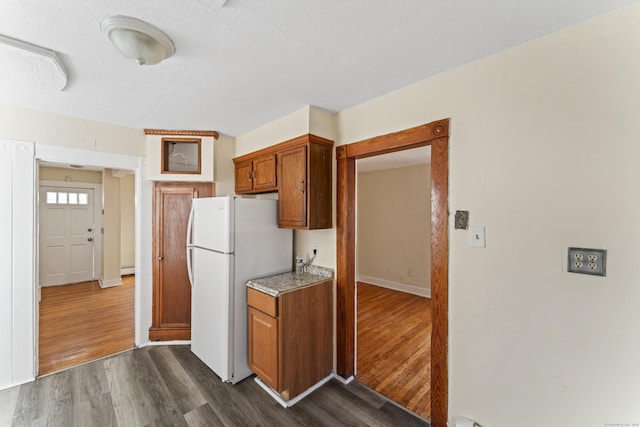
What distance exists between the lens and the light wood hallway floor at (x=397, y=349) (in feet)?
7.15

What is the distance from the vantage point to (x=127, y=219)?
5.59m

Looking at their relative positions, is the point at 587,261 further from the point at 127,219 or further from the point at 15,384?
the point at 127,219

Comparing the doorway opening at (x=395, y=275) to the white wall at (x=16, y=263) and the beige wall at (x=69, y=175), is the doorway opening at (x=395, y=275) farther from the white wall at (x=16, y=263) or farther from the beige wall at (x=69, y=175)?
the beige wall at (x=69, y=175)

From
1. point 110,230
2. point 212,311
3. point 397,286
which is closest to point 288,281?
point 212,311

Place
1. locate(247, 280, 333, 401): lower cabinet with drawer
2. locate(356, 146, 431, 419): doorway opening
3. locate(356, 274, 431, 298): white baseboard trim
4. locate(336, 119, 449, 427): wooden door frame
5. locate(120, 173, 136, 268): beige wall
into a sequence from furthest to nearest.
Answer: locate(120, 173, 136, 268): beige wall < locate(356, 274, 431, 298): white baseboard trim < locate(356, 146, 431, 419): doorway opening < locate(247, 280, 333, 401): lower cabinet with drawer < locate(336, 119, 449, 427): wooden door frame

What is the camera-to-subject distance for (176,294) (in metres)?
2.98

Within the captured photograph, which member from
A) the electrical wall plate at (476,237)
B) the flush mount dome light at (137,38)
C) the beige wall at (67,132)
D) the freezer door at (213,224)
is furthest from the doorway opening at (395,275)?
the beige wall at (67,132)

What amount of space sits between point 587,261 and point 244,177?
2.88 meters

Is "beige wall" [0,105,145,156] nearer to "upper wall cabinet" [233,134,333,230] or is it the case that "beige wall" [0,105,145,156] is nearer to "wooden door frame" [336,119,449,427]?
"upper wall cabinet" [233,134,333,230]

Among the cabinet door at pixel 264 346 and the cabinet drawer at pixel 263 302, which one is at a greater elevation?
the cabinet drawer at pixel 263 302

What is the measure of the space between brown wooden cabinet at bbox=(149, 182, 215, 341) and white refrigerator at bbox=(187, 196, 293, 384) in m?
0.40

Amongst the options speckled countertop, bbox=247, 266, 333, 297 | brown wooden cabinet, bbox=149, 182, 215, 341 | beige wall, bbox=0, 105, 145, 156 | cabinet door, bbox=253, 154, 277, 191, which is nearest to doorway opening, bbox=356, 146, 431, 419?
speckled countertop, bbox=247, 266, 333, 297

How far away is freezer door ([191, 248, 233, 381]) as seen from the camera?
225cm

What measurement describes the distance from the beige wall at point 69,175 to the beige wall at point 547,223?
20.7 ft
